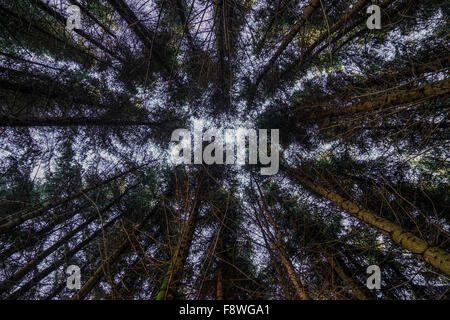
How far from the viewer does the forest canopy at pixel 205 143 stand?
13.1 ft

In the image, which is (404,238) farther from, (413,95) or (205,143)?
(205,143)

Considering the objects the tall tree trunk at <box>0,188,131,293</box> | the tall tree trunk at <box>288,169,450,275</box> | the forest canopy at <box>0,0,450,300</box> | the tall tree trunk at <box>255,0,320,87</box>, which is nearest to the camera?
the tall tree trunk at <box>288,169,450,275</box>

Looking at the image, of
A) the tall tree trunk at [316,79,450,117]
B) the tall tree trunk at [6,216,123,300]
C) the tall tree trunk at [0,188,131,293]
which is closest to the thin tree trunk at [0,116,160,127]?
the tall tree trunk at [0,188,131,293]

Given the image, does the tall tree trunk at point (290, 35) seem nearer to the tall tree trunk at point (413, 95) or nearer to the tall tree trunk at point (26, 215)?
the tall tree trunk at point (413, 95)

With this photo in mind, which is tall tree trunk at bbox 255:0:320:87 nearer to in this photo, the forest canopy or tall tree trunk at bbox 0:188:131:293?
the forest canopy

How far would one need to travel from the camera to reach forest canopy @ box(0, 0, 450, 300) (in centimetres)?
399

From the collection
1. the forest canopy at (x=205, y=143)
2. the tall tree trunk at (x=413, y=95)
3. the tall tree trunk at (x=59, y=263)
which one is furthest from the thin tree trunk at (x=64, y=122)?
the tall tree trunk at (x=413, y=95)

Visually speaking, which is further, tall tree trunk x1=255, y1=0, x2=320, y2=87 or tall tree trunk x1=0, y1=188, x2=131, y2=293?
tall tree trunk x1=0, y1=188, x2=131, y2=293

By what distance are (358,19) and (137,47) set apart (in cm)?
588

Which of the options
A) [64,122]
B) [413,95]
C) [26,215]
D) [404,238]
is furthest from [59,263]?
[413,95]

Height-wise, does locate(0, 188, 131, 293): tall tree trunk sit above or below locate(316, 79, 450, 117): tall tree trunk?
below

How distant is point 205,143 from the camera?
682 centimetres

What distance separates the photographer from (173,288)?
6.63 feet
